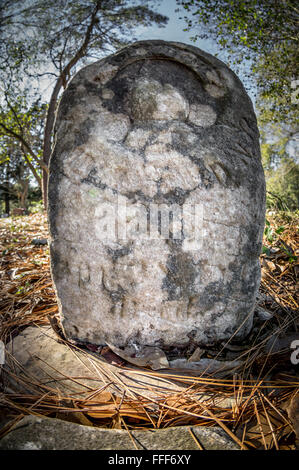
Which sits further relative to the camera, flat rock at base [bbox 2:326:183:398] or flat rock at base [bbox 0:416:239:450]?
flat rock at base [bbox 2:326:183:398]

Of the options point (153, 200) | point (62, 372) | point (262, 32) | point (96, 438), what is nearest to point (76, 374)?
point (62, 372)

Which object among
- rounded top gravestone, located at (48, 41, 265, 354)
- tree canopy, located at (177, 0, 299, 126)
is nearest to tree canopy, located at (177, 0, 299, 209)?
tree canopy, located at (177, 0, 299, 126)

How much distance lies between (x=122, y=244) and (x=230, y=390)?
75 centimetres

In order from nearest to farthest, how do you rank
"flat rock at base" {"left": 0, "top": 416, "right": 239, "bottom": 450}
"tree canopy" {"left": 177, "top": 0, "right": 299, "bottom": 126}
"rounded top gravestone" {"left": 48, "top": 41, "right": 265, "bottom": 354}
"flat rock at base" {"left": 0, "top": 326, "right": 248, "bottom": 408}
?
"flat rock at base" {"left": 0, "top": 416, "right": 239, "bottom": 450} < "flat rock at base" {"left": 0, "top": 326, "right": 248, "bottom": 408} < "rounded top gravestone" {"left": 48, "top": 41, "right": 265, "bottom": 354} < "tree canopy" {"left": 177, "top": 0, "right": 299, "bottom": 126}

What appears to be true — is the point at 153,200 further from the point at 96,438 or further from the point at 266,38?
the point at 266,38

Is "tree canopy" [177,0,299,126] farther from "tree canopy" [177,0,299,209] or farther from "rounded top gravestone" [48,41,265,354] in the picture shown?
"rounded top gravestone" [48,41,265,354]

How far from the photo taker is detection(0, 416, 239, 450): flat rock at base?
0.85 metres

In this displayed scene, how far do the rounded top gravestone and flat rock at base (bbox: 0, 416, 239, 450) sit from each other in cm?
52

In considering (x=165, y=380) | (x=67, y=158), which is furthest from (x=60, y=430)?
(x=67, y=158)

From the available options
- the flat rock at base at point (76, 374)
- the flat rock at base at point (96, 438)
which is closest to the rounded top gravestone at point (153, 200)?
the flat rock at base at point (76, 374)

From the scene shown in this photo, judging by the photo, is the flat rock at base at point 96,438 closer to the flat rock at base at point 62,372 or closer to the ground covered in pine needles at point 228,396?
the ground covered in pine needles at point 228,396

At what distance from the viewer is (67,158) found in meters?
1.42

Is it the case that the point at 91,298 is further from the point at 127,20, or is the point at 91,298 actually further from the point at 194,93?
the point at 127,20

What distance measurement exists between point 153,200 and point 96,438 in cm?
92
